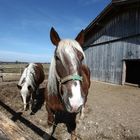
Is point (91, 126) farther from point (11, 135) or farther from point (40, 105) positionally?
point (11, 135)

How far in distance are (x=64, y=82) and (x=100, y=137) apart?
8.69 ft

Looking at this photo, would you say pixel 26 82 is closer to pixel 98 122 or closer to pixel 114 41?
pixel 98 122

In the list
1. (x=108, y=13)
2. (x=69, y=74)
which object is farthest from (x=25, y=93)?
(x=108, y=13)

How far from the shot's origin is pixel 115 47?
14.1 metres

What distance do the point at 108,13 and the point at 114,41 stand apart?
79.5 inches

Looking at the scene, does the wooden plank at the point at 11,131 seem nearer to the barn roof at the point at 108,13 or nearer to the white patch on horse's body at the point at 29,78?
the white patch on horse's body at the point at 29,78

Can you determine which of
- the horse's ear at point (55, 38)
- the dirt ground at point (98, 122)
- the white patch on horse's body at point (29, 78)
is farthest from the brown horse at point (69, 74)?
the white patch on horse's body at point (29, 78)

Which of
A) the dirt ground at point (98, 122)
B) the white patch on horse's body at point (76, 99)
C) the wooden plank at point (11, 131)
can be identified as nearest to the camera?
the wooden plank at point (11, 131)

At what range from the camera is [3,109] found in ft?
25.1

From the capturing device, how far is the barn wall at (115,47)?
12383 millimetres

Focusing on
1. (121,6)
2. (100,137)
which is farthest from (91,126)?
(121,6)

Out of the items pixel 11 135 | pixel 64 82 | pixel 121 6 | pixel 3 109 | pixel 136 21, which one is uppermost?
pixel 121 6

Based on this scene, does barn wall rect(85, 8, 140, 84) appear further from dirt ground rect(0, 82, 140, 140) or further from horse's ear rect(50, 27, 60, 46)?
horse's ear rect(50, 27, 60, 46)

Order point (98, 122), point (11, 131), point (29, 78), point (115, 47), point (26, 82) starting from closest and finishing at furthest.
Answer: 1. point (11, 131)
2. point (98, 122)
3. point (26, 82)
4. point (29, 78)
5. point (115, 47)
